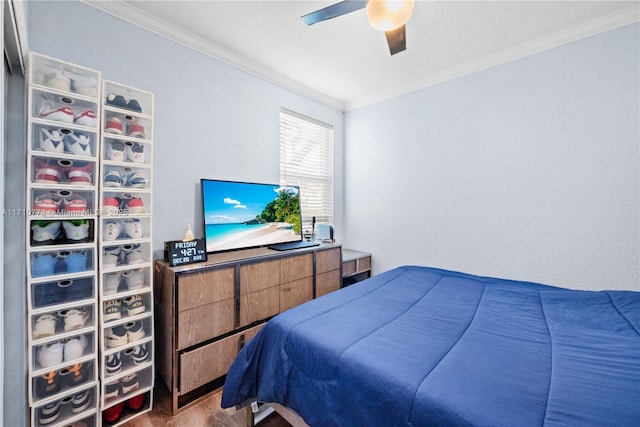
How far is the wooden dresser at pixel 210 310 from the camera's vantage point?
5.51ft

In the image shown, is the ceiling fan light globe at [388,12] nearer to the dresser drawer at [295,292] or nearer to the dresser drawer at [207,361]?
the dresser drawer at [295,292]

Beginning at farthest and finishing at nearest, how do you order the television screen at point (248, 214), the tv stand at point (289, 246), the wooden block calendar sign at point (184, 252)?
the tv stand at point (289, 246) → the television screen at point (248, 214) → the wooden block calendar sign at point (184, 252)

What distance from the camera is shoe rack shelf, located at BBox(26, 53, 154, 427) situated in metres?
1.32

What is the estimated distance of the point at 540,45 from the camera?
2.19 meters

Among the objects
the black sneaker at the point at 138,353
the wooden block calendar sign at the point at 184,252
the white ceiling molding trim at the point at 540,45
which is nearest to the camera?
the black sneaker at the point at 138,353

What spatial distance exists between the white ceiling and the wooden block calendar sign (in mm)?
A: 1606

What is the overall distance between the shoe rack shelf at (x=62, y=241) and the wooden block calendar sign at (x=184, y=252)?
38 centimetres

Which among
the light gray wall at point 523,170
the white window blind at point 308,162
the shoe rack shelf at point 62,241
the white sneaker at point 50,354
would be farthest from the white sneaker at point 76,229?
the light gray wall at point 523,170

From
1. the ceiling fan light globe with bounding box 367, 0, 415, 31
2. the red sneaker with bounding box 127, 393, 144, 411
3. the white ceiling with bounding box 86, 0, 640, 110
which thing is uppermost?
the white ceiling with bounding box 86, 0, 640, 110

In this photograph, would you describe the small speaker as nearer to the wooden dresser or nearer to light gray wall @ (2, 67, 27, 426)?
the wooden dresser

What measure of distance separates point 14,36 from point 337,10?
5.02 ft

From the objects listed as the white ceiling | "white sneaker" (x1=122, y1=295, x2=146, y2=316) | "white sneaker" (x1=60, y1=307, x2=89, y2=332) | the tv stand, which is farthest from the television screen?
the white ceiling

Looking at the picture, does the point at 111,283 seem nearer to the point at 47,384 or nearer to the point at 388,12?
the point at 47,384

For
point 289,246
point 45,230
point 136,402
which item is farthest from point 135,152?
point 136,402
